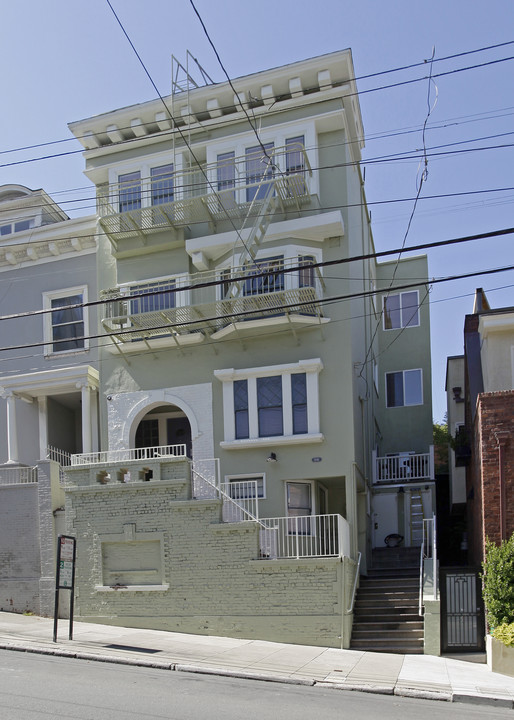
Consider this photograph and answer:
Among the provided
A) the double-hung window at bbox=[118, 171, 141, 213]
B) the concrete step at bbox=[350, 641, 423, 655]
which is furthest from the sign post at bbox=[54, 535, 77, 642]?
the double-hung window at bbox=[118, 171, 141, 213]

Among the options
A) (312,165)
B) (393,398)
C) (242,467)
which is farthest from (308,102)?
(393,398)

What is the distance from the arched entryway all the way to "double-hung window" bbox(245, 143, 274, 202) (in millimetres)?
6343

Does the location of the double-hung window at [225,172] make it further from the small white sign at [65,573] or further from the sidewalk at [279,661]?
the sidewalk at [279,661]

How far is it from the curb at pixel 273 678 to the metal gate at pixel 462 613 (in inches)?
152

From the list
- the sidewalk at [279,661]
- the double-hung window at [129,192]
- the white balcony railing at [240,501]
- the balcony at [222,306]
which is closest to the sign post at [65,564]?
the sidewalk at [279,661]

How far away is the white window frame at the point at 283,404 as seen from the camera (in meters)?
20.3

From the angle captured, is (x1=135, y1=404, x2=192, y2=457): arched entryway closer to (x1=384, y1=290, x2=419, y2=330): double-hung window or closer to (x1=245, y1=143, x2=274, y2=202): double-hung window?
(x1=245, y1=143, x2=274, y2=202): double-hung window

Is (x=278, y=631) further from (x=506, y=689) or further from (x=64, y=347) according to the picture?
(x=64, y=347)

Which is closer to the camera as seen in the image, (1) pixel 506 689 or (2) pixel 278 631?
(1) pixel 506 689

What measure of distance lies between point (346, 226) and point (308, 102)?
3456mm

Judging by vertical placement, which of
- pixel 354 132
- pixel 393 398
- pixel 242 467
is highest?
pixel 354 132

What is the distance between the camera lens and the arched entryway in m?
23.5

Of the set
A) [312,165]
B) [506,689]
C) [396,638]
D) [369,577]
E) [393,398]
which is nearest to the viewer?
[506,689]

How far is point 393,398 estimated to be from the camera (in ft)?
95.3
